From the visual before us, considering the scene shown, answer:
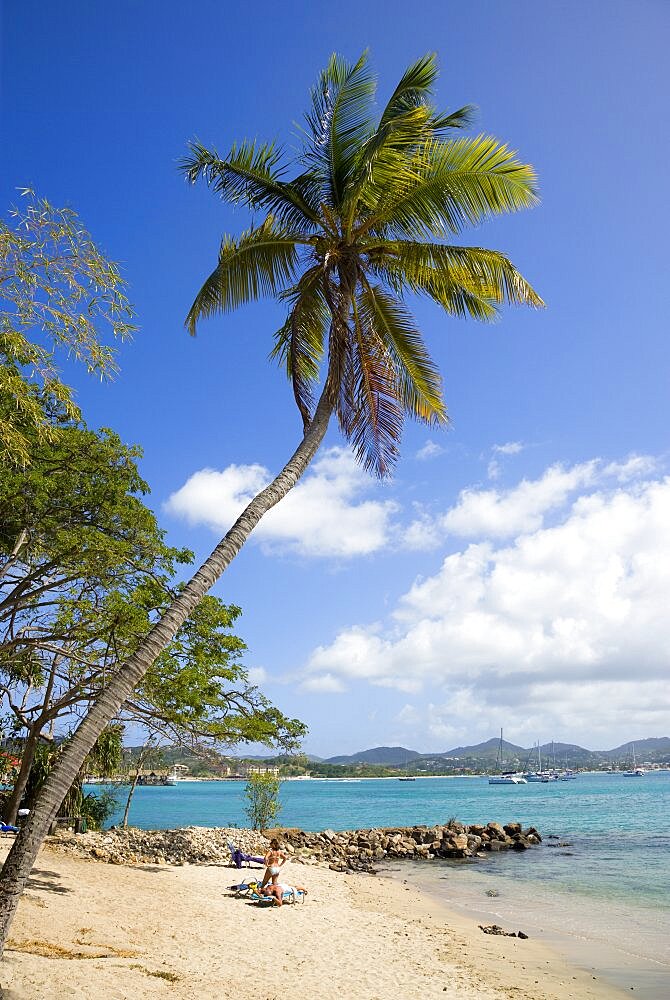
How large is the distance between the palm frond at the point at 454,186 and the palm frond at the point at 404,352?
1.11m

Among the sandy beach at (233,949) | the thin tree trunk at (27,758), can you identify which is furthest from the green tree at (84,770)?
the sandy beach at (233,949)

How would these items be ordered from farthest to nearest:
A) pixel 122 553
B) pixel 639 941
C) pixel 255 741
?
pixel 255 741
pixel 639 941
pixel 122 553

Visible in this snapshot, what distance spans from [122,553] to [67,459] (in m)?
1.98

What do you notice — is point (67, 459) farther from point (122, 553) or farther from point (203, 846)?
point (203, 846)

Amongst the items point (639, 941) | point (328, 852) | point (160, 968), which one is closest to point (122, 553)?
point (160, 968)

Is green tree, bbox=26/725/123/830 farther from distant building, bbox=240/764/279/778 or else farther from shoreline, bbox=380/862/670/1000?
shoreline, bbox=380/862/670/1000

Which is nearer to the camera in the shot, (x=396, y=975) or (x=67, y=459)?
(x=396, y=975)

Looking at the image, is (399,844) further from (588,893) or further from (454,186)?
(454,186)

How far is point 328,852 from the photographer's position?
79.7 feet

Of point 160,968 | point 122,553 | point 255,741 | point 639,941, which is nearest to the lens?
point 160,968

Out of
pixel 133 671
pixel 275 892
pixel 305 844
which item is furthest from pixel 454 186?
pixel 305 844

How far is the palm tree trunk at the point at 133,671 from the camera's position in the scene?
6.05 metres

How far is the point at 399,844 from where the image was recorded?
27125mm

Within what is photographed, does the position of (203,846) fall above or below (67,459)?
below
